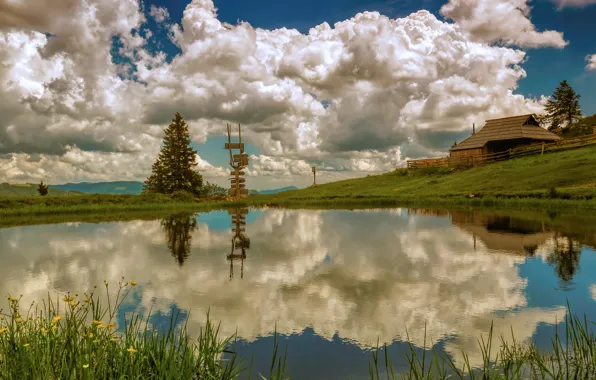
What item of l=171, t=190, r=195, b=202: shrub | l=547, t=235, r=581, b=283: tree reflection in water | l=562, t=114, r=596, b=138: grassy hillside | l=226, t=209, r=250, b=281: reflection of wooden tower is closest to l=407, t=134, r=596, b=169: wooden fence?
l=562, t=114, r=596, b=138: grassy hillside

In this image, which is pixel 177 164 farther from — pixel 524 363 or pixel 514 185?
pixel 524 363

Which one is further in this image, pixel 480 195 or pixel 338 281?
pixel 480 195

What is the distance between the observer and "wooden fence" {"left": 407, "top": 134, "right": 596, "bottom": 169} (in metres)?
55.9

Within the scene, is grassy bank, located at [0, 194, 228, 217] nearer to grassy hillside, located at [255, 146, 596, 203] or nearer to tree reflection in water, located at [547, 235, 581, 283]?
grassy hillside, located at [255, 146, 596, 203]

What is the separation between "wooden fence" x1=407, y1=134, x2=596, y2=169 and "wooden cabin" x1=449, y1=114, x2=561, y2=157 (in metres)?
2.28

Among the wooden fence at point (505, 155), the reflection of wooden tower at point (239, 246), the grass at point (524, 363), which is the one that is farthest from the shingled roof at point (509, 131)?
the grass at point (524, 363)

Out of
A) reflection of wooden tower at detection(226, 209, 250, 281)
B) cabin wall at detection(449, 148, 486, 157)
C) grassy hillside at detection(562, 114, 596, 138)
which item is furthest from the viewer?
grassy hillside at detection(562, 114, 596, 138)

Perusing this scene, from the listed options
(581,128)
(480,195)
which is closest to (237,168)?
(480,195)

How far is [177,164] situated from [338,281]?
5279 centimetres

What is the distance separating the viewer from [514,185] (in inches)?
1645

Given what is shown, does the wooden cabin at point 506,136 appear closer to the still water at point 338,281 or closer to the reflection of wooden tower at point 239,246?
the still water at point 338,281

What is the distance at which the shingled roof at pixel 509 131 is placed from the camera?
2516 inches

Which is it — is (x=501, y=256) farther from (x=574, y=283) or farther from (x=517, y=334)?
(x=517, y=334)

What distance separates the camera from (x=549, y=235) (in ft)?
57.0
